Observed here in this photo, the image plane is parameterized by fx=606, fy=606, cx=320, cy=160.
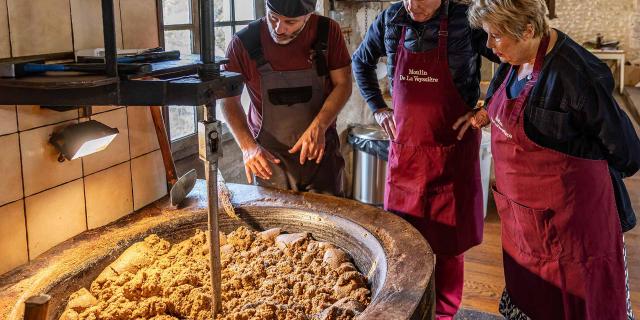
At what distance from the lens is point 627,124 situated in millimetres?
1763

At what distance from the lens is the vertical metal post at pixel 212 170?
1.23 metres

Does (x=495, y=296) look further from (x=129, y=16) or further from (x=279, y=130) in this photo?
(x=129, y=16)

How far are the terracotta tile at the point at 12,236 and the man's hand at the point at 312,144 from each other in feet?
3.30

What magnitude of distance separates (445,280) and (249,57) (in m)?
1.22

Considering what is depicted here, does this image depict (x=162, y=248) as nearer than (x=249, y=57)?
Yes

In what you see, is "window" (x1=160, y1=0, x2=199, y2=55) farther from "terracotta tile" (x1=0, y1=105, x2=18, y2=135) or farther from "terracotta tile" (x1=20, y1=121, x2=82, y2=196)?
"terracotta tile" (x1=0, y1=105, x2=18, y2=135)

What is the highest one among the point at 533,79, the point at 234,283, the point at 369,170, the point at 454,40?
the point at 454,40

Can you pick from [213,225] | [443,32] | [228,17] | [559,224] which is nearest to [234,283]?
[213,225]

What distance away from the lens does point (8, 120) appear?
1396 millimetres

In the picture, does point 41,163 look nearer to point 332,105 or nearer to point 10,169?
point 10,169

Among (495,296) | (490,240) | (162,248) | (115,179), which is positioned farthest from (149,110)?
(490,240)

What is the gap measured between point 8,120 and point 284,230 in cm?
83

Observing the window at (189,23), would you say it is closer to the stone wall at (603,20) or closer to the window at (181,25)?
the window at (181,25)

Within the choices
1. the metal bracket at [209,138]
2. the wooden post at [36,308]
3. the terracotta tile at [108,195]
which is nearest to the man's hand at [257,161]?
the terracotta tile at [108,195]
